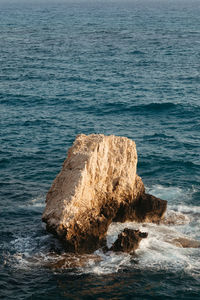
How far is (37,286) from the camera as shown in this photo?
2803 centimetres

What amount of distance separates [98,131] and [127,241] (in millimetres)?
24340

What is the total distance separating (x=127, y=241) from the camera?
3181 centimetres

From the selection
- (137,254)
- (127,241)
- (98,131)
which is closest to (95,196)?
(127,241)

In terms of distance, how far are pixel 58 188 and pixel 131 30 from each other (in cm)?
10748

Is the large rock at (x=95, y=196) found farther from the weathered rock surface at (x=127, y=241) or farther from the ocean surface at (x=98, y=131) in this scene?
the weathered rock surface at (x=127, y=241)

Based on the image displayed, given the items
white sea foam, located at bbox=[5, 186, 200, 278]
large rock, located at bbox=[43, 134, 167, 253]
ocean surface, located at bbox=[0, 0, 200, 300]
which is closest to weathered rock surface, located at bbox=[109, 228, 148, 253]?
white sea foam, located at bbox=[5, 186, 200, 278]

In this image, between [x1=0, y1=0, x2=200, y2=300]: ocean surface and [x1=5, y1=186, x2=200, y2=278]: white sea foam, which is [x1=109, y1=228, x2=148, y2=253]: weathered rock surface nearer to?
[x1=5, y1=186, x2=200, y2=278]: white sea foam

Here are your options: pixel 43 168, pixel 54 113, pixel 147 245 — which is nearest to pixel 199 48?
pixel 54 113

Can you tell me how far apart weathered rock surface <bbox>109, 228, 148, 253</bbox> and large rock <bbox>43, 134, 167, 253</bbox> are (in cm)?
125

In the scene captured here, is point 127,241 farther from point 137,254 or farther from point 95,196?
point 95,196

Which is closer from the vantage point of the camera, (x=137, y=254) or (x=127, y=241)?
(x=137, y=254)

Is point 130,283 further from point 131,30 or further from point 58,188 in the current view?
point 131,30

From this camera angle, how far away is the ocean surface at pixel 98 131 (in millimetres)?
28922

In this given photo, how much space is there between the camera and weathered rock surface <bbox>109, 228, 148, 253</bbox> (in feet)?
104
